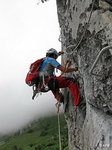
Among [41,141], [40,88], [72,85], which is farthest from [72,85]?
[41,141]

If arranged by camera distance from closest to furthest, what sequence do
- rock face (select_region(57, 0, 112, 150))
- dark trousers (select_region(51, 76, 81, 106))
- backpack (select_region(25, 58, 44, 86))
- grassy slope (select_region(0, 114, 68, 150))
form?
rock face (select_region(57, 0, 112, 150)), dark trousers (select_region(51, 76, 81, 106)), backpack (select_region(25, 58, 44, 86)), grassy slope (select_region(0, 114, 68, 150))

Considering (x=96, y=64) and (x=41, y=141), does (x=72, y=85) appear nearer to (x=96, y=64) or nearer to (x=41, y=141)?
(x=96, y=64)

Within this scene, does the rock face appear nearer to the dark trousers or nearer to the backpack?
the dark trousers

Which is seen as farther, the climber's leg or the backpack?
the backpack

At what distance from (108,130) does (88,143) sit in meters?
0.86

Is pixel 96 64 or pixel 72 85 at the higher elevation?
pixel 96 64

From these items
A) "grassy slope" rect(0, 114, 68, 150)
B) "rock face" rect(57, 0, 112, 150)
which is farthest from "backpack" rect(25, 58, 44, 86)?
"grassy slope" rect(0, 114, 68, 150)

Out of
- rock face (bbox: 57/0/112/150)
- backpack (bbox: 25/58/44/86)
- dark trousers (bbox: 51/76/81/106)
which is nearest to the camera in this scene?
rock face (bbox: 57/0/112/150)

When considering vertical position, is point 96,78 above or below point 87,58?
below

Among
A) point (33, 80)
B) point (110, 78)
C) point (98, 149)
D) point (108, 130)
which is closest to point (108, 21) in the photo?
point (110, 78)

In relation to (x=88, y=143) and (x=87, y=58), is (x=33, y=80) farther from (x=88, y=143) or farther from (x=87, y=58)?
(x=88, y=143)

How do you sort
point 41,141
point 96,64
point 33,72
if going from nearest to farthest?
1. point 96,64
2. point 33,72
3. point 41,141

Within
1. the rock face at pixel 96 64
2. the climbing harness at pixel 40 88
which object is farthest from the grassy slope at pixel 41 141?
the rock face at pixel 96 64

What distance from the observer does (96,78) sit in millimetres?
3580
